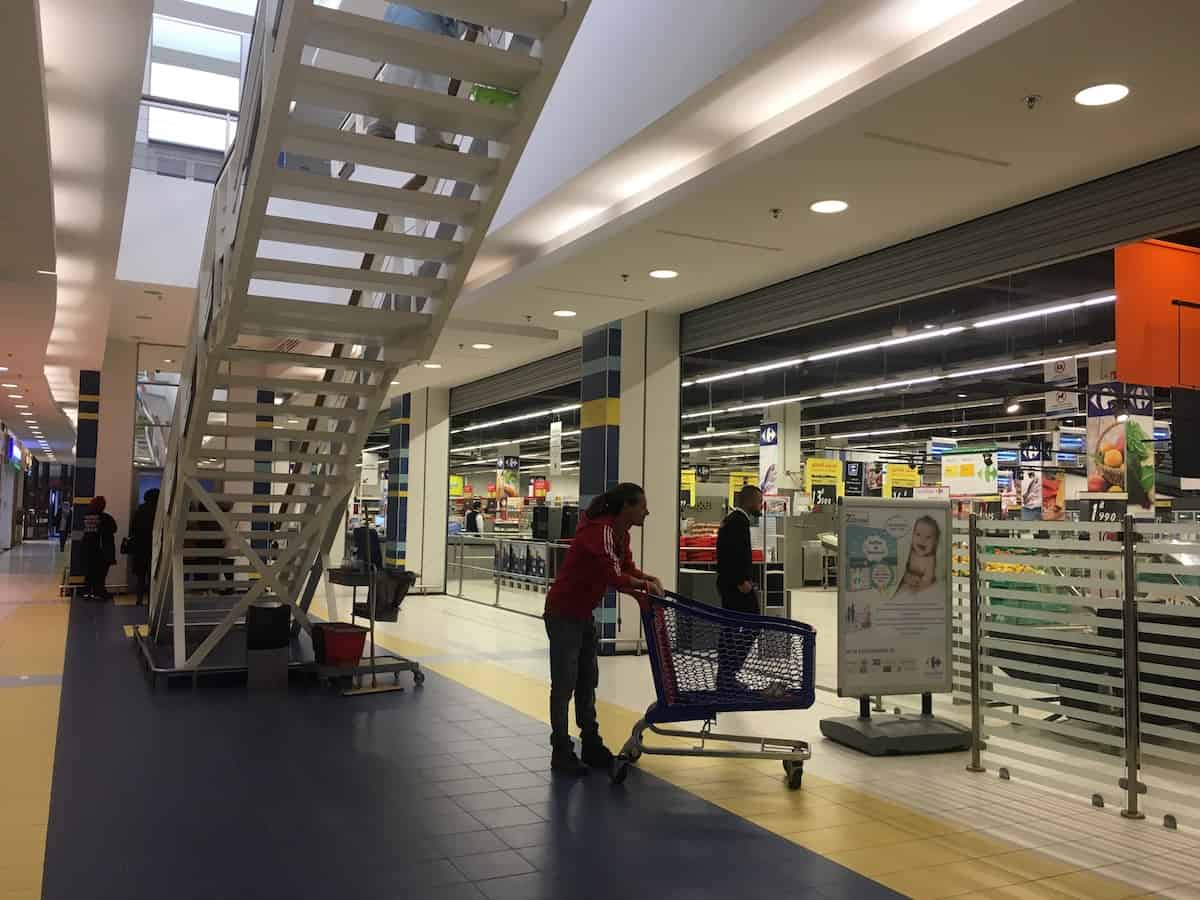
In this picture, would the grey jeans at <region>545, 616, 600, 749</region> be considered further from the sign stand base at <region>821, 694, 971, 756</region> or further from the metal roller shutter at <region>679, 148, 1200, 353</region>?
the metal roller shutter at <region>679, 148, 1200, 353</region>

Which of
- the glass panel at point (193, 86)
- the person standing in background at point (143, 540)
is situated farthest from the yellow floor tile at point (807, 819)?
the person standing in background at point (143, 540)

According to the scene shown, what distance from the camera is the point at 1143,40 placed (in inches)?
163

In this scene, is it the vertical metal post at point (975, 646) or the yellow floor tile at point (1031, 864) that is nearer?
the yellow floor tile at point (1031, 864)

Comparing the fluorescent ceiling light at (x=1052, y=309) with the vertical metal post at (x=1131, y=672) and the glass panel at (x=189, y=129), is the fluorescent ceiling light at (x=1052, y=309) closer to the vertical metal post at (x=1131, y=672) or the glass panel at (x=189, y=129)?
the vertical metal post at (x=1131, y=672)

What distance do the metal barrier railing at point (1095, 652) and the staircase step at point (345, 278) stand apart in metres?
3.54

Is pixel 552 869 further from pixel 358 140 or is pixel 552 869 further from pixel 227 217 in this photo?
pixel 227 217

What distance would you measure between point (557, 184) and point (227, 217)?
2350 mm

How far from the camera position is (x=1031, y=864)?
13.5 feet

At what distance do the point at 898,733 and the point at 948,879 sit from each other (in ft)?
7.27

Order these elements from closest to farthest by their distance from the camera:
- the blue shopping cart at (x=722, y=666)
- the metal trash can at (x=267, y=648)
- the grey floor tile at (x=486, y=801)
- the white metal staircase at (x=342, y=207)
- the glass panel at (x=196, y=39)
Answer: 1. the white metal staircase at (x=342, y=207)
2. the grey floor tile at (x=486, y=801)
3. the blue shopping cart at (x=722, y=666)
4. the metal trash can at (x=267, y=648)
5. the glass panel at (x=196, y=39)

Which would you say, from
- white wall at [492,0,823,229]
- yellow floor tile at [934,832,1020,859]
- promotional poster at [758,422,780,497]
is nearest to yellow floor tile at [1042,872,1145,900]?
yellow floor tile at [934,832,1020,859]

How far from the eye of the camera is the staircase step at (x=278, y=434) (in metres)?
7.37

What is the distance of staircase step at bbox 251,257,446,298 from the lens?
217 inches

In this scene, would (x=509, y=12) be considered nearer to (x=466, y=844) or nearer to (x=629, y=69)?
(x=629, y=69)
